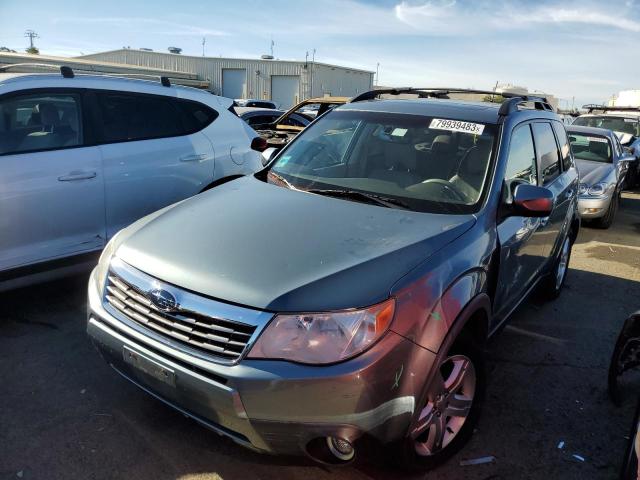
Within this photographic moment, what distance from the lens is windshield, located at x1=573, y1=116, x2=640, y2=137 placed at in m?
13.5

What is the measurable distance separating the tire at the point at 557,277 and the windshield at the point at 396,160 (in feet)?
6.47

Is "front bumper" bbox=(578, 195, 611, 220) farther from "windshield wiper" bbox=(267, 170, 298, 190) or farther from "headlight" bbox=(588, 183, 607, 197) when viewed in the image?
"windshield wiper" bbox=(267, 170, 298, 190)

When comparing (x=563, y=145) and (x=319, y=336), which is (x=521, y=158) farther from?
(x=319, y=336)

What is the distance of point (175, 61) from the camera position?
4634 cm

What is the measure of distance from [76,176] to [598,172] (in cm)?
804

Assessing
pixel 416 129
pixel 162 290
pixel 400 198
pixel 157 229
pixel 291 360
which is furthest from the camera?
pixel 416 129

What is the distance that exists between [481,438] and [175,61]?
4874 cm

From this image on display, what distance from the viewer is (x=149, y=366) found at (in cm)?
226

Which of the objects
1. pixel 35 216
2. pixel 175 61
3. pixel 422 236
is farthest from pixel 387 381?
pixel 175 61

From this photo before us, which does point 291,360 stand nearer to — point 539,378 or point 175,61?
point 539,378

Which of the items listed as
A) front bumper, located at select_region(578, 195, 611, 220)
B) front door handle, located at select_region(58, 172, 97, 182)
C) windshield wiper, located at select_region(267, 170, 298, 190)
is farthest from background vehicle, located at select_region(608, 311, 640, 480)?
front bumper, located at select_region(578, 195, 611, 220)

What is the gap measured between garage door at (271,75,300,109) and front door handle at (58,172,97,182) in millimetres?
39595

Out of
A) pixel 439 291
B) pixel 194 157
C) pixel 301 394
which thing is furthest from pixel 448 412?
pixel 194 157

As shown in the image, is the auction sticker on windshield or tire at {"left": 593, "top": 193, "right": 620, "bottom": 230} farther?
tire at {"left": 593, "top": 193, "right": 620, "bottom": 230}
